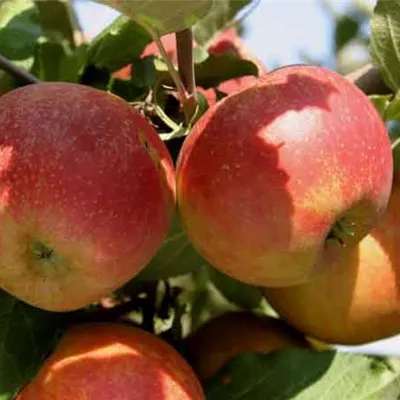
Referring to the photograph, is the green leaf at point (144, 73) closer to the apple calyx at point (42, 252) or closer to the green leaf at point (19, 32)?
the green leaf at point (19, 32)

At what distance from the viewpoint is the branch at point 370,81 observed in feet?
4.04

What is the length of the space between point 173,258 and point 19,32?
350mm

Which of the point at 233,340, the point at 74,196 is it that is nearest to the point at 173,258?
the point at 233,340

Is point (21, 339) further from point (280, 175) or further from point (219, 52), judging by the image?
point (219, 52)

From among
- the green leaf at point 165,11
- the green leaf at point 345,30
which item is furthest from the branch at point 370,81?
the green leaf at point 345,30

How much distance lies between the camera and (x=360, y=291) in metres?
1.18

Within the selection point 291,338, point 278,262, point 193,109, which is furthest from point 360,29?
point 278,262

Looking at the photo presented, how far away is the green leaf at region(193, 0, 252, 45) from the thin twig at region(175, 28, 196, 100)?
0.83 ft

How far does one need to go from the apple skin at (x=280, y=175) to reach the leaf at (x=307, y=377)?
0.19 m

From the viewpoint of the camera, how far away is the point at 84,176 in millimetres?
922

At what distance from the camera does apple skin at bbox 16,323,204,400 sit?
3.31 feet

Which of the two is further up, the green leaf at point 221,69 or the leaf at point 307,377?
the green leaf at point 221,69

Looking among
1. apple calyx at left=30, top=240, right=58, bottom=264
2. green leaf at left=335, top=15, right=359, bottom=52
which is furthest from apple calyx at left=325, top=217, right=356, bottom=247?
green leaf at left=335, top=15, right=359, bottom=52

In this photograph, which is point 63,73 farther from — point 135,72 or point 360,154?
point 360,154
